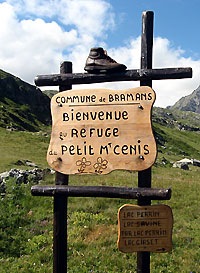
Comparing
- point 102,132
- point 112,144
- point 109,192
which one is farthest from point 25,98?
point 109,192

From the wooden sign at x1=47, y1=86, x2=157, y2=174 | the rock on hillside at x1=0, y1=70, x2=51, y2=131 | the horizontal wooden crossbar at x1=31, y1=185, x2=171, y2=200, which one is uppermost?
the rock on hillside at x1=0, y1=70, x2=51, y2=131

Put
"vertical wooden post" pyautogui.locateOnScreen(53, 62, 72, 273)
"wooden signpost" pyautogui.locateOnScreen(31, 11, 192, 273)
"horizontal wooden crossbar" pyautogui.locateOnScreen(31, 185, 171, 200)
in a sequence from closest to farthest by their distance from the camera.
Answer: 1. "horizontal wooden crossbar" pyautogui.locateOnScreen(31, 185, 171, 200)
2. "wooden signpost" pyautogui.locateOnScreen(31, 11, 192, 273)
3. "vertical wooden post" pyautogui.locateOnScreen(53, 62, 72, 273)

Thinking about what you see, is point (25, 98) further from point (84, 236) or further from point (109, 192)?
point (109, 192)

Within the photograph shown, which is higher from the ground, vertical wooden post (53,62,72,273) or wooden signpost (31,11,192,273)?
wooden signpost (31,11,192,273)

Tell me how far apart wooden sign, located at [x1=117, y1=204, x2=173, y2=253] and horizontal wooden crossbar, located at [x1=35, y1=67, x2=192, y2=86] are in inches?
95.6

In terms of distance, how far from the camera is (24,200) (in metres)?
11.1

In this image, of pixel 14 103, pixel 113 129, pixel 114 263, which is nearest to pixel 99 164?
pixel 113 129

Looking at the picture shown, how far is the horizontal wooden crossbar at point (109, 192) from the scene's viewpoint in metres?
4.70

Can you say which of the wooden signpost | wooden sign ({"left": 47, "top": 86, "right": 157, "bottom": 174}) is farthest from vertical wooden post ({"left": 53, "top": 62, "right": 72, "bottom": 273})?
wooden sign ({"left": 47, "top": 86, "right": 157, "bottom": 174})

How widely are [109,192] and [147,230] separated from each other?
96cm

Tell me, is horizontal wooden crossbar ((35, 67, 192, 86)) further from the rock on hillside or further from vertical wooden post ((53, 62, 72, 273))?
the rock on hillside

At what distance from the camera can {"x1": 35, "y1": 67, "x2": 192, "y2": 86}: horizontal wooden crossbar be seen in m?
4.98

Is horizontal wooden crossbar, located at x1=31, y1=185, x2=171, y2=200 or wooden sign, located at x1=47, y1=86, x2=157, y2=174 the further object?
wooden sign, located at x1=47, y1=86, x2=157, y2=174

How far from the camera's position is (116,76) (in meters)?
5.21
